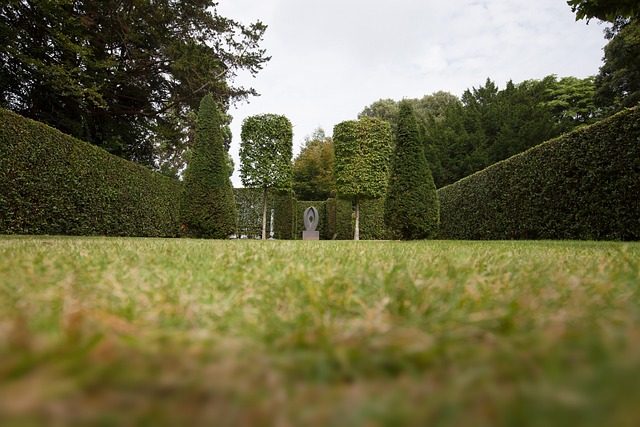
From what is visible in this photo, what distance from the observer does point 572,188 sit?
23.7 ft

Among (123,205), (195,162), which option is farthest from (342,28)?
(123,205)

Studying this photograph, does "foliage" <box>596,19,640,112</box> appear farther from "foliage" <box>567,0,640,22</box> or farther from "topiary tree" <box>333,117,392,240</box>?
"foliage" <box>567,0,640,22</box>

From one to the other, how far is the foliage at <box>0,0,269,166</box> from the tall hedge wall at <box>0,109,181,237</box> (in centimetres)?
237

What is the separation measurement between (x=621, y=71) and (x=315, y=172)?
56.8ft

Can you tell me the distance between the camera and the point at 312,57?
598 inches

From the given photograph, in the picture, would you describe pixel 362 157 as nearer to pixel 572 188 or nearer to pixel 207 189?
pixel 207 189

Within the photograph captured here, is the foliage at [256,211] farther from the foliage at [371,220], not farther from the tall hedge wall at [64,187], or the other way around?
the tall hedge wall at [64,187]

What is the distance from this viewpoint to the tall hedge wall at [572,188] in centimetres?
614

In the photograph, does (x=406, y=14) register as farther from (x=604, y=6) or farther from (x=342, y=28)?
(x=604, y=6)

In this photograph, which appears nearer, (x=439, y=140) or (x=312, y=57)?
(x=312, y=57)

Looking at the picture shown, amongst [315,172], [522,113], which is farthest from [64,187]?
[522,113]

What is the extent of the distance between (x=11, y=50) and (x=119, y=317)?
12.2 meters

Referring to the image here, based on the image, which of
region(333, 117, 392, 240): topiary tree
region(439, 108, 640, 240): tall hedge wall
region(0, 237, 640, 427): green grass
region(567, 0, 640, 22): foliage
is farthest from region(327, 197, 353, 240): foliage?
region(0, 237, 640, 427): green grass

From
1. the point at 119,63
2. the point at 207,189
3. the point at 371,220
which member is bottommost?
the point at 371,220
